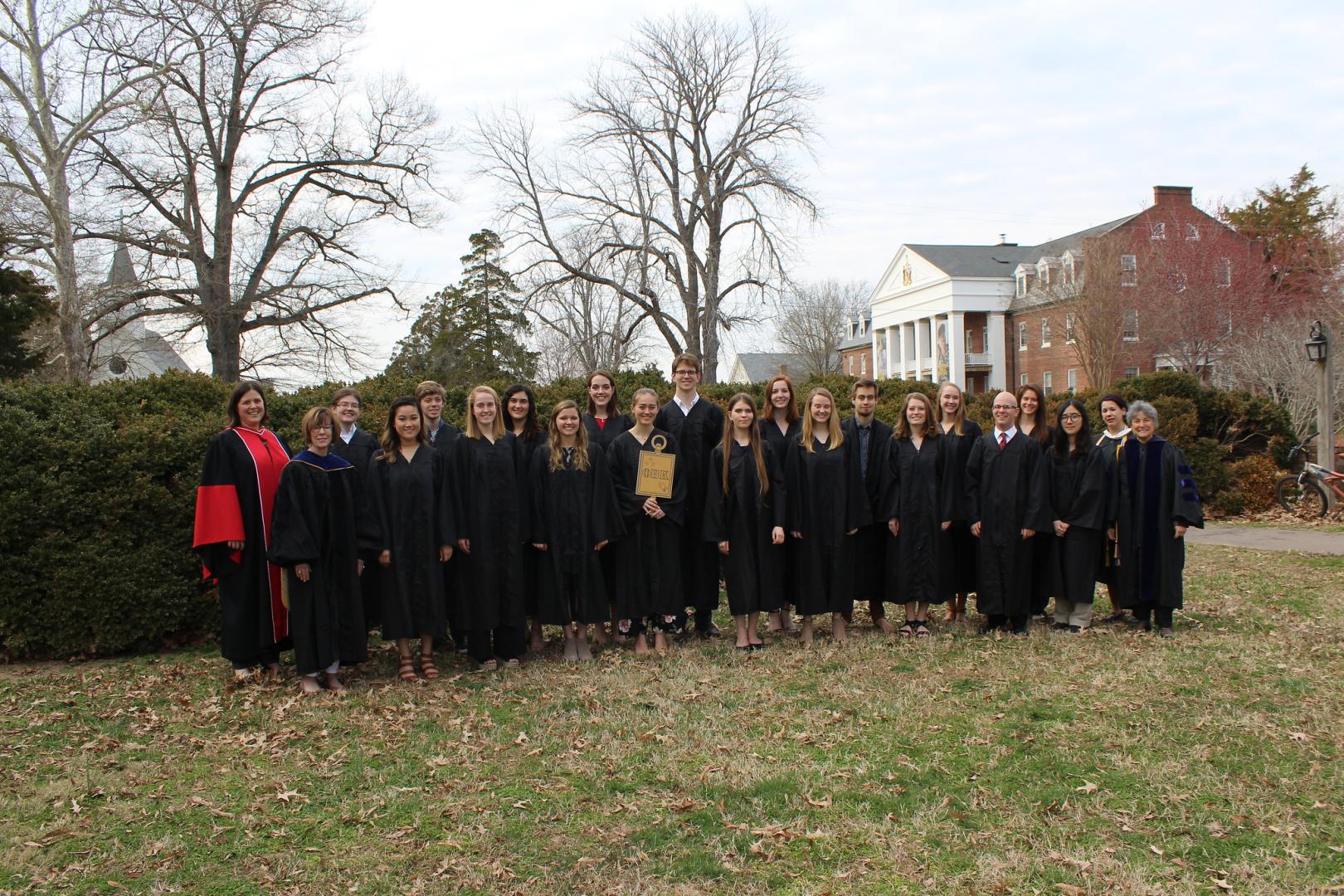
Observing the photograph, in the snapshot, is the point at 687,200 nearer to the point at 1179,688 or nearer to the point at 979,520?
the point at 979,520

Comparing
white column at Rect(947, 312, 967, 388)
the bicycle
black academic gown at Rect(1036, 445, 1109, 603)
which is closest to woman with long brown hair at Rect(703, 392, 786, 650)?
black academic gown at Rect(1036, 445, 1109, 603)

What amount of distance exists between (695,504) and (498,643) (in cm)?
199

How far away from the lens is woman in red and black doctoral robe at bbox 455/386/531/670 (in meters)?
7.22

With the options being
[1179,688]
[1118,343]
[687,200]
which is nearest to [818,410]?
[1179,688]

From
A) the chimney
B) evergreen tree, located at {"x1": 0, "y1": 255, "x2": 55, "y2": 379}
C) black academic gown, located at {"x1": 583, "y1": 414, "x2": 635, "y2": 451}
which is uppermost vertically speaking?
the chimney

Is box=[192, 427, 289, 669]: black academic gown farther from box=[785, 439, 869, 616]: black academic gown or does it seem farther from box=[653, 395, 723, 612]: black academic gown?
box=[785, 439, 869, 616]: black academic gown

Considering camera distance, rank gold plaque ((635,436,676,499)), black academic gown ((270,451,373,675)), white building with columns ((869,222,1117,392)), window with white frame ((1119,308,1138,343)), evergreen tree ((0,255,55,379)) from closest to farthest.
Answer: black academic gown ((270,451,373,675))
gold plaque ((635,436,676,499))
evergreen tree ((0,255,55,379))
window with white frame ((1119,308,1138,343))
white building with columns ((869,222,1117,392))

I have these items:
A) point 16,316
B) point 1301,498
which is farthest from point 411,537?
point 16,316

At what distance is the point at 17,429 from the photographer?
742 cm

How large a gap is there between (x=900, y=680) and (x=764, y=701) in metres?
1.06

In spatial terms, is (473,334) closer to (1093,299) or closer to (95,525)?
(1093,299)

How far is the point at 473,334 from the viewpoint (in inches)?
1622

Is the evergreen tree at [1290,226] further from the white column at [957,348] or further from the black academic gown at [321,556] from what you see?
the black academic gown at [321,556]

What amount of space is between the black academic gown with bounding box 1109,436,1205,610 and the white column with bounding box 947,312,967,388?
5075cm
